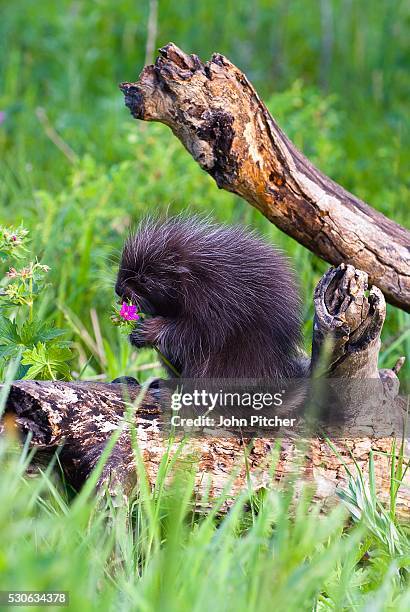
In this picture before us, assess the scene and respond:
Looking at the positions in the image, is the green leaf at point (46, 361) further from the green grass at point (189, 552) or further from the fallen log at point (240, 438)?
the green grass at point (189, 552)

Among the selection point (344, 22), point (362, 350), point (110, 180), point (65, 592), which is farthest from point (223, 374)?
point (344, 22)

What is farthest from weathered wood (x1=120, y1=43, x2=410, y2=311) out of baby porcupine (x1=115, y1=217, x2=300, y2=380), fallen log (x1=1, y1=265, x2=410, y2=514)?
fallen log (x1=1, y1=265, x2=410, y2=514)

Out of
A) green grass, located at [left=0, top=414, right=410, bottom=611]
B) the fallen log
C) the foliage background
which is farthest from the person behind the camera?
the foliage background

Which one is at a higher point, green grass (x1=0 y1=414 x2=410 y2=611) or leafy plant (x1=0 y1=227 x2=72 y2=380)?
leafy plant (x1=0 y1=227 x2=72 y2=380)

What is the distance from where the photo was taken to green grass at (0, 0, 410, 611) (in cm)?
198

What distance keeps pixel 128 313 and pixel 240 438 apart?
0.57 m

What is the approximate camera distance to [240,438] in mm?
2885

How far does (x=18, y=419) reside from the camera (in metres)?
2.61

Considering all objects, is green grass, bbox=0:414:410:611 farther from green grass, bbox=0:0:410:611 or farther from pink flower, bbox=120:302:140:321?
pink flower, bbox=120:302:140:321

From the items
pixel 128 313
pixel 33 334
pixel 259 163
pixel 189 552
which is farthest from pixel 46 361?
pixel 189 552

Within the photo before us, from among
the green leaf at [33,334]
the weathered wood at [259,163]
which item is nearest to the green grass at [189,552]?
the green leaf at [33,334]

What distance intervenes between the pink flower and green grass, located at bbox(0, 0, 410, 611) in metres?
0.41

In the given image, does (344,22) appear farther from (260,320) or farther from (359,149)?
(260,320)

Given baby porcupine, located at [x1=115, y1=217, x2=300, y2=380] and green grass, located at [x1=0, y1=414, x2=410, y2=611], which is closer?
green grass, located at [x1=0, y1=414, x2=410, y2=611]
